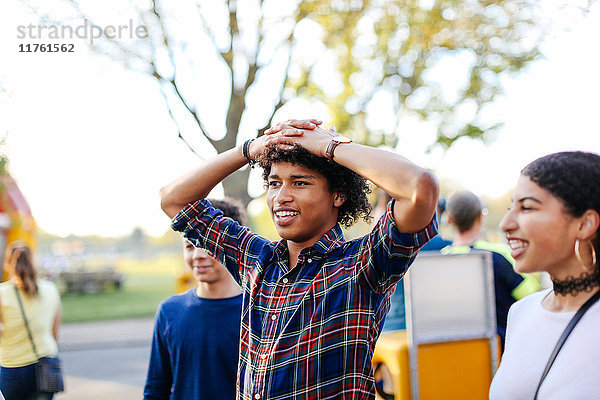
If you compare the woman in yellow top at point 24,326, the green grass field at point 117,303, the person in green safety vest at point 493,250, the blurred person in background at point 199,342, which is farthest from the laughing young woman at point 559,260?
the green grass field at point 117,303

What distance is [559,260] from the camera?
181cm

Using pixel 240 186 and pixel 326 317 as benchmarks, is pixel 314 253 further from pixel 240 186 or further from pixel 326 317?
pixel 240 186

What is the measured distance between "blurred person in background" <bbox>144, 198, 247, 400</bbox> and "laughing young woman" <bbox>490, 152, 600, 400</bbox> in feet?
4.59

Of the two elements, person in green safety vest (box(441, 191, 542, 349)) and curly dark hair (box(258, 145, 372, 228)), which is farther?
person in green safety vest (box(441, 191, 542, 349))

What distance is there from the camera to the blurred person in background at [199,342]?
110 inches

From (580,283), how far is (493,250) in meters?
2.86

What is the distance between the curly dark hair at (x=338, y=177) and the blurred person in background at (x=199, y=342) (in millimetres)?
773

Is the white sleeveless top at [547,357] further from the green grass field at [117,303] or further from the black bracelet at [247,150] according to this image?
the green grass field at [117,303]

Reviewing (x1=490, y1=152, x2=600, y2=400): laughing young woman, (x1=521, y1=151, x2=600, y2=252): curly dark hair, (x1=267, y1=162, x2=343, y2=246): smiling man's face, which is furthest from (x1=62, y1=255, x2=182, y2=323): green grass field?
(x1=521, y1=151, x2=600, y2=252): curly dark hair

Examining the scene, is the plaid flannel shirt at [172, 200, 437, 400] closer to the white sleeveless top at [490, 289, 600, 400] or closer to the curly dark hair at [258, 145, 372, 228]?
the curly dark hair at [258, 145, 372, 228]

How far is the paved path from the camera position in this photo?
805 centimetres

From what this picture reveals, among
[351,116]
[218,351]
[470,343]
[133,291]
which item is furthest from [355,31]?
[133,291]

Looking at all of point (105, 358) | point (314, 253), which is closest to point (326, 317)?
point (314, 253)

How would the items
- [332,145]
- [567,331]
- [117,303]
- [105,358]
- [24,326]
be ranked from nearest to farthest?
[567,331] < [332,145] < [24,326] < [105,358] < [117,303]
